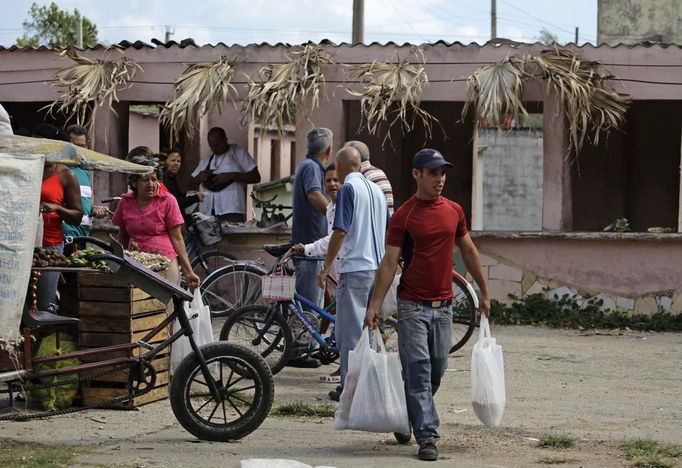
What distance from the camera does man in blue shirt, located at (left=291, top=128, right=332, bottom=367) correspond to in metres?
10.4

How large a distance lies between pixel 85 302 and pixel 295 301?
189cm

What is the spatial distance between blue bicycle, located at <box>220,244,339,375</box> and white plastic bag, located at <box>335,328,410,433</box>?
8.50 feet

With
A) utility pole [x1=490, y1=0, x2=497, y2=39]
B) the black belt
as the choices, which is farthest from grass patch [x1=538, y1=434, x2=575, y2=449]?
utility pole [x1=490, y1=0, x2=497, y2=39]

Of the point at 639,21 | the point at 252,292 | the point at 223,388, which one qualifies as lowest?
the point at 223,388

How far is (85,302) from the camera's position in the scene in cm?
902

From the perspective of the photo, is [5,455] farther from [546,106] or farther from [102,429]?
[546,106]

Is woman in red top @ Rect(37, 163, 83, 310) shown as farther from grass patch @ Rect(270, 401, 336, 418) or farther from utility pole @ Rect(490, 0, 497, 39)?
utility pole @ Rect(490, 0, 497, 39)

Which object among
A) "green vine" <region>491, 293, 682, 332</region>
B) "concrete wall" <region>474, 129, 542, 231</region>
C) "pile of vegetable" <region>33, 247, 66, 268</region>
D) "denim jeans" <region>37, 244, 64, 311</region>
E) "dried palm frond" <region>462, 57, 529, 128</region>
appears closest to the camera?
"pile of vegetable" <region>33, 247, 66, 268</region>

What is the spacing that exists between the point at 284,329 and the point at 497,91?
208 inches

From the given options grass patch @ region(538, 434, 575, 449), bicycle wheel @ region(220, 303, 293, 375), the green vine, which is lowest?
grass patch @ region(538, 434, 575, 449)

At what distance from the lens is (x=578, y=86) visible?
14.3 meters

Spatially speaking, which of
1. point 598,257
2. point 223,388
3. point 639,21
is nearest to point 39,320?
point 223,388

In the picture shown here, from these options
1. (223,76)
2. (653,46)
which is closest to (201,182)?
(223,76)

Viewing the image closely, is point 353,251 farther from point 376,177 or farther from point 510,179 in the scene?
point 510,179
